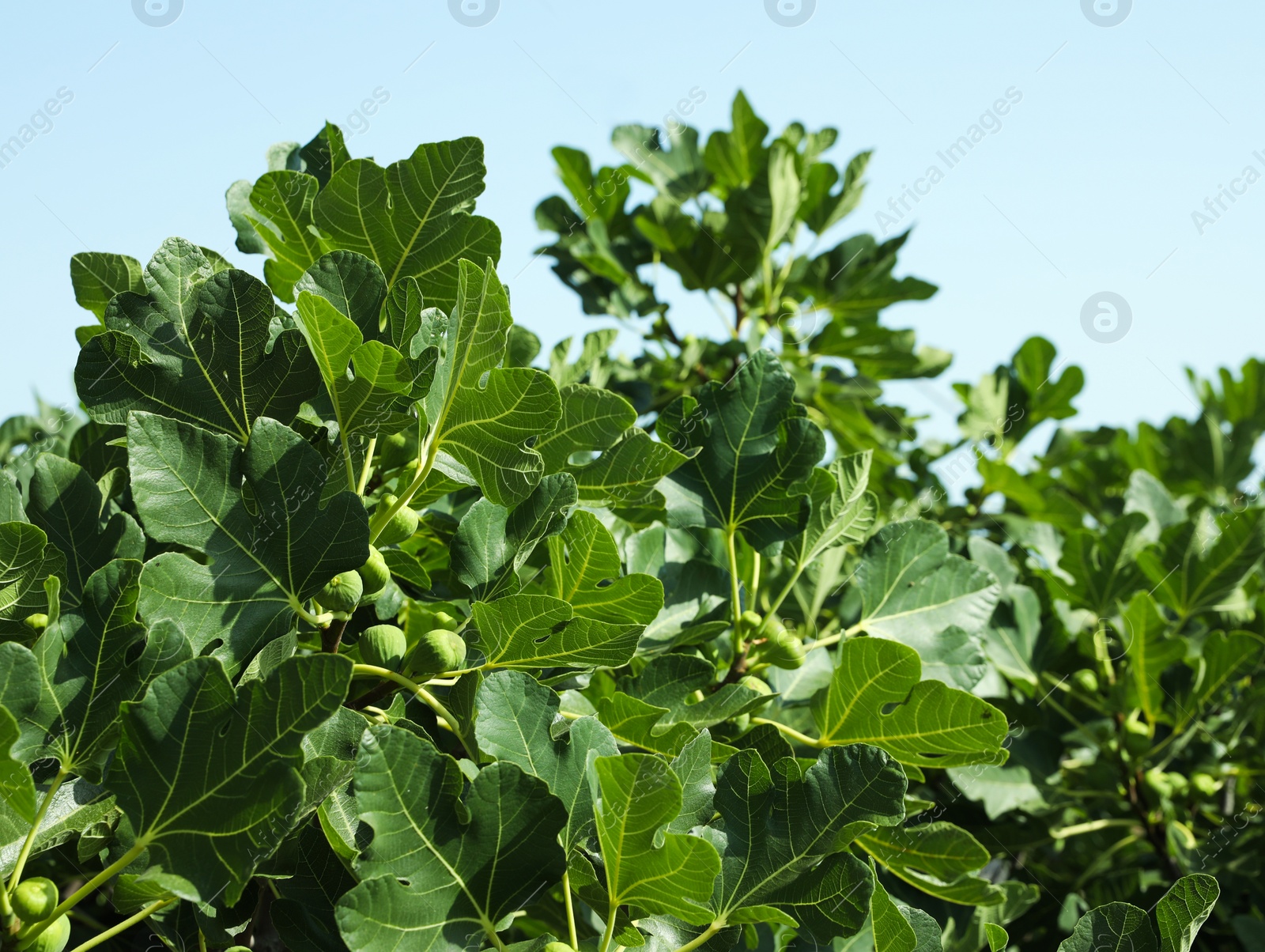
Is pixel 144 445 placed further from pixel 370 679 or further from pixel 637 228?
pixel 637 228

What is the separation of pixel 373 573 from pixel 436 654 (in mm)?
123

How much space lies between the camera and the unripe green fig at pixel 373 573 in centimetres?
116

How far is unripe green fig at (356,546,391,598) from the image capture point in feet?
3.79

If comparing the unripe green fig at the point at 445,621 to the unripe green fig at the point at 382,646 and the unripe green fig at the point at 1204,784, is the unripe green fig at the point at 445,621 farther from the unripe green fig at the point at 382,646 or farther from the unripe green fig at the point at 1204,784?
the unripe green fig at the point at 1204,784

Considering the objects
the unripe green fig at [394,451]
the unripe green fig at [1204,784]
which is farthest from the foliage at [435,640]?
the unripe green fig at [1204,784]

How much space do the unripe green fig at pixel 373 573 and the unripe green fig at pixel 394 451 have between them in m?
0.22

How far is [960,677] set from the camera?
159cm

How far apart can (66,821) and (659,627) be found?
2.62ft

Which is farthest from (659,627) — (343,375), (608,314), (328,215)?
(608,314)

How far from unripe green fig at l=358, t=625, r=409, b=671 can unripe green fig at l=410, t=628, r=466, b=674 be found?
0.07ft

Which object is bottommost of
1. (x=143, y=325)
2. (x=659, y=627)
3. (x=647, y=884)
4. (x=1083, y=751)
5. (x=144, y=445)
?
(x=1083, y=751)

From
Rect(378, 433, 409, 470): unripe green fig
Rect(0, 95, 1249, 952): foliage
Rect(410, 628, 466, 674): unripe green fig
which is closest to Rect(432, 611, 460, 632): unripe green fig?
Rect(0, 95, 1249, 952): foliage

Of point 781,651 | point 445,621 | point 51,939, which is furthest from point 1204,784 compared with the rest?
point 51,939

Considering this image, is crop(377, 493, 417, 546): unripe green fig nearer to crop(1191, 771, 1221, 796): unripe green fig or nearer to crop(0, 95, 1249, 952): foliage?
crop(0, 95, 1249, 952): foliage
